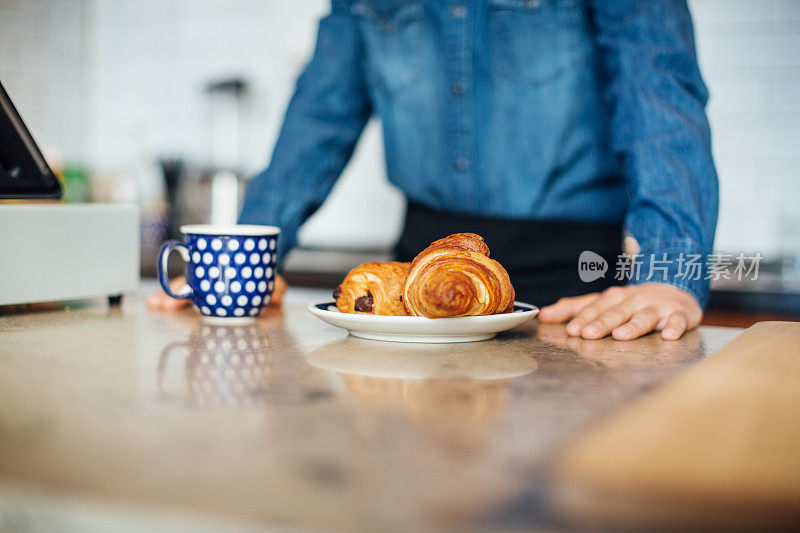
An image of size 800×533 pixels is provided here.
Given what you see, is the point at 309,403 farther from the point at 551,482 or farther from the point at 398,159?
the point at 398,159

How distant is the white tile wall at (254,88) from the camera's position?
2291 millimetres

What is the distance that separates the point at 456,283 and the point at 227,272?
0.31m

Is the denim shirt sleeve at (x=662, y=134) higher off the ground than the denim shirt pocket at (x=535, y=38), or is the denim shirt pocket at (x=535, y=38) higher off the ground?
the denim shirt pocket at (x=535, y=38)

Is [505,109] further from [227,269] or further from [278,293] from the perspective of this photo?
[227,269]

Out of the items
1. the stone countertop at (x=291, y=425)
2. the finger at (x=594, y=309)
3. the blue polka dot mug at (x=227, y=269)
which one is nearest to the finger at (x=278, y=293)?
the blue polka dot mug at (x=227, y=269)

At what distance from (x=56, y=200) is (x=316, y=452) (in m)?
0.68

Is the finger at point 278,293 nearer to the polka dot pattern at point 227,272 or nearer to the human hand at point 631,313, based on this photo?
the polka dot pattern at point 227,272

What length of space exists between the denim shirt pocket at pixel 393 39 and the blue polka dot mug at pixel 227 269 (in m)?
0.61

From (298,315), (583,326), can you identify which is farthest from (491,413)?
(298,315)

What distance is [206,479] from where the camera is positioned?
1.08 feet

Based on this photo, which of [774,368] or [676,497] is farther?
[774,368]

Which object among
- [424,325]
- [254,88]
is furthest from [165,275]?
[254,88]

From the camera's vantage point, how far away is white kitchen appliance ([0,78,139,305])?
2.65 ft

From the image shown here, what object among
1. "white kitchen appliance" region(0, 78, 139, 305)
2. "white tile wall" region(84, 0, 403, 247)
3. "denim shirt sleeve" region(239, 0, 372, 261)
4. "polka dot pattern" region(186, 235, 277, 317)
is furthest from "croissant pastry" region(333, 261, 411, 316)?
"white tile wall" region(84, 0, 403, 247)
